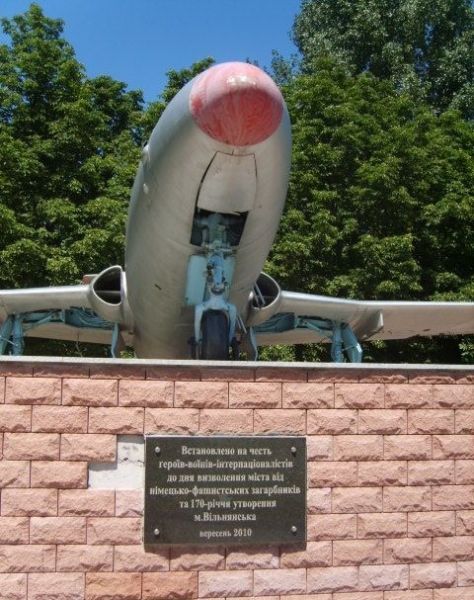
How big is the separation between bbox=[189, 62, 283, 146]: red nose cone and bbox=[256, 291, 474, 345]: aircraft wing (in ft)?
17.2

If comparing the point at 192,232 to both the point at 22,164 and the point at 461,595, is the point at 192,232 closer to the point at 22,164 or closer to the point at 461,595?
the point at 461,595

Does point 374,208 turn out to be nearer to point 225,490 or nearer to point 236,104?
point 236,104

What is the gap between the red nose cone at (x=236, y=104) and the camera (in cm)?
531

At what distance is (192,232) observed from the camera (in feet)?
23.4

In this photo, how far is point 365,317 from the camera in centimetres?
1187

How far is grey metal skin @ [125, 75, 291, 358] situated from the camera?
6.11 metres

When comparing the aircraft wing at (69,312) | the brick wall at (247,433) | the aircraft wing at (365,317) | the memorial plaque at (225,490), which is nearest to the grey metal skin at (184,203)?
the aircraft wing at (69,312)

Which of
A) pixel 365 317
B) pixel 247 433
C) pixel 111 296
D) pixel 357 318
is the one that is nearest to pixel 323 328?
pixel 357 318

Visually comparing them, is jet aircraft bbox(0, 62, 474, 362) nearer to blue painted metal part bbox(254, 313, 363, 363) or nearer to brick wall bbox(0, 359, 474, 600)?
blue painted metal part bbox(254, 313, 363, 363)

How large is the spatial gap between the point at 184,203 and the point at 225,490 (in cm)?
271

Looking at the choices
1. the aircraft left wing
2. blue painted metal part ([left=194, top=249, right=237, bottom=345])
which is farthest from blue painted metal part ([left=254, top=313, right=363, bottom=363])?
blue painted metal part ([left=194, top=249, right=237, bottom=345])

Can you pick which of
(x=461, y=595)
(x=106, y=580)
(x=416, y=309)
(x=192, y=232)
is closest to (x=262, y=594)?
(x=106, y=580)

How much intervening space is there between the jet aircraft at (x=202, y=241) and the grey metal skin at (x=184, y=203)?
13 millimetres

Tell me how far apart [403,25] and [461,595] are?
86.4 feet
